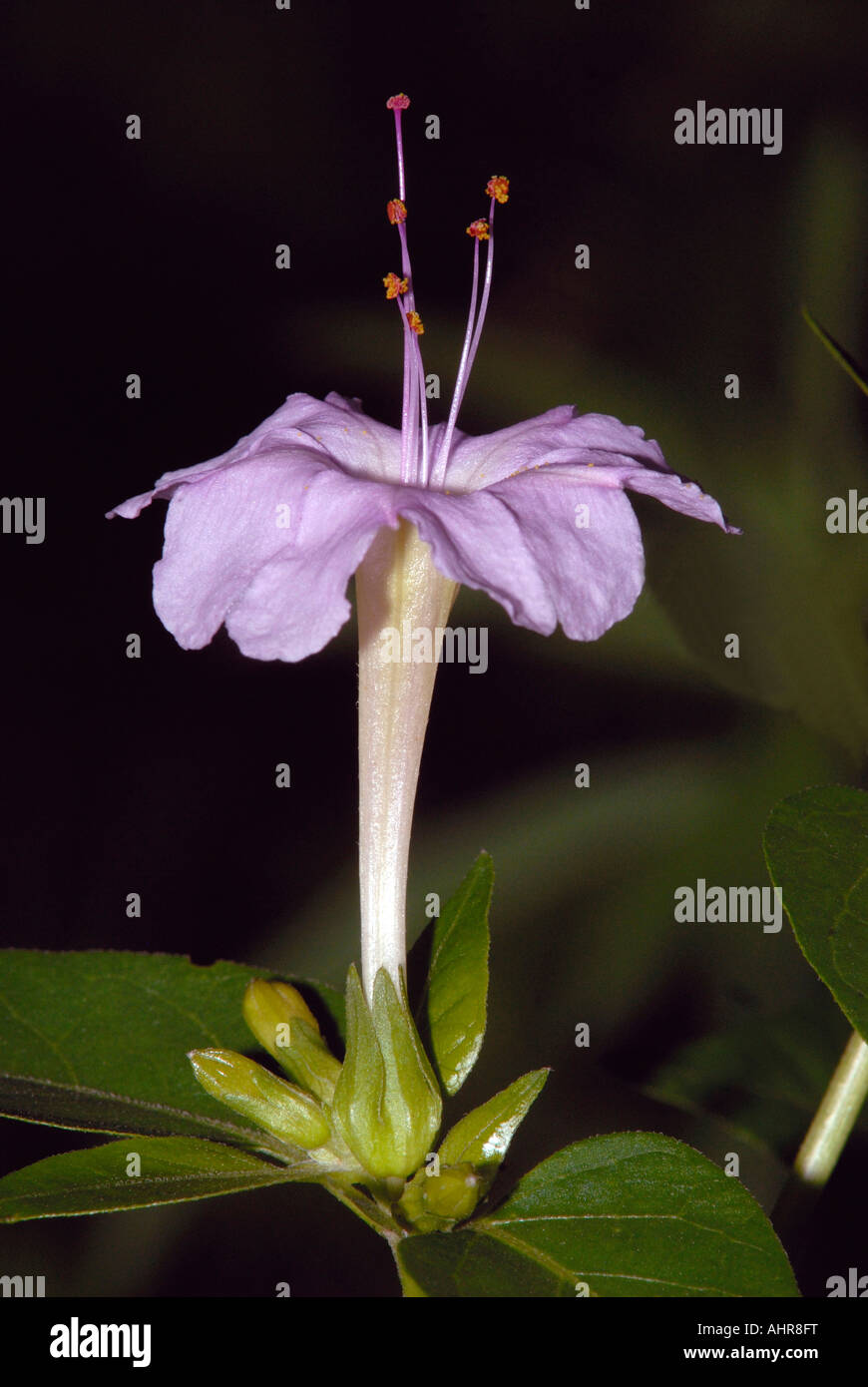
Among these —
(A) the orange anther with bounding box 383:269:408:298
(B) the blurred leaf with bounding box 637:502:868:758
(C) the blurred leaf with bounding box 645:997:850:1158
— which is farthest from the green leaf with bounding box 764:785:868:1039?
(B) the blurred leaf with bounding box 637:502:868:758

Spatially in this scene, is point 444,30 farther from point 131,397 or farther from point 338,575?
point 338,575

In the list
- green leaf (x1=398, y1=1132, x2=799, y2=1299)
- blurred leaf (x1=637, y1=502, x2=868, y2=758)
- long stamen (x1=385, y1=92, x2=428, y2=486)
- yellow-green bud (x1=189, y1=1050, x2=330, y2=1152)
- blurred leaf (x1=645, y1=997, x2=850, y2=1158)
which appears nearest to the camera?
green leaf (x1=398, y1=1132, x2=799, y2=1299)

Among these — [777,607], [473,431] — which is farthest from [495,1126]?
[473,431]

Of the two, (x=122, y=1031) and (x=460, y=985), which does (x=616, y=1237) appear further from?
(x=122, y=1031)

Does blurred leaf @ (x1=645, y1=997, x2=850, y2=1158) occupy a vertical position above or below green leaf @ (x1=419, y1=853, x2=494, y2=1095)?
below

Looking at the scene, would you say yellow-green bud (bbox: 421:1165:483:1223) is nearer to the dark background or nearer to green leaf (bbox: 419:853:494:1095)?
green leaf (bbox: 419:853:494:1095)

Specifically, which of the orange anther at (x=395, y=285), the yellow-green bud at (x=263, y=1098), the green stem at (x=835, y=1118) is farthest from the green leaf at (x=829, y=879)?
the orange anther at (x=395, y=285)

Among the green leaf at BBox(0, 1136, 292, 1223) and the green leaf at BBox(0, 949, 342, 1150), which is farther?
the green leaf at BBox(0, 949, 342, 1150)
